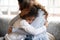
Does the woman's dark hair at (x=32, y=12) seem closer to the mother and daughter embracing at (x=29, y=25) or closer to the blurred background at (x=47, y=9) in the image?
the mother and daughter embracing at (x=29, y=25)

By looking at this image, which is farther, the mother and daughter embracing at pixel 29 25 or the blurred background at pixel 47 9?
the blurred background at pixel 47 9

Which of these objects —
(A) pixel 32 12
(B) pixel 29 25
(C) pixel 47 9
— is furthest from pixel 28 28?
(C) pixel 47 9

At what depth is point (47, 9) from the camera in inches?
80.5

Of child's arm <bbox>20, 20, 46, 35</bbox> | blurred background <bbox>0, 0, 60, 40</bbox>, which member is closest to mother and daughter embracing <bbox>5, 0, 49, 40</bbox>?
child's arm <bbox>20, 20, 46, 35</bbox>

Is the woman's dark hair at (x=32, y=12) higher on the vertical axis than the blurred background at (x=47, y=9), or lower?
higher

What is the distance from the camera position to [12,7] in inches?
82.9

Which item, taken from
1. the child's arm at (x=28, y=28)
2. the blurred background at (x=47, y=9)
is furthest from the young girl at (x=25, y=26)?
the blurred background at (x=47, y=9)

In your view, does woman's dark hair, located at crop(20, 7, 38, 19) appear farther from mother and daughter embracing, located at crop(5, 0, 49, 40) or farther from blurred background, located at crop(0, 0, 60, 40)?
blurred background, located at crop(0, 0, 60, 40)

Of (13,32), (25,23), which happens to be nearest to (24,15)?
(25,23)

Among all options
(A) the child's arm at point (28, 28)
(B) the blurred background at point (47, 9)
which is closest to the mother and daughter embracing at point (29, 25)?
(A) the child's arm at point (28, 28)

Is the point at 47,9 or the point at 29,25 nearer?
the point at 29,25

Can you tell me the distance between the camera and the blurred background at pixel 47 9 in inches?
79.7

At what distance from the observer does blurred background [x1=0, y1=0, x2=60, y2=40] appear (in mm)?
2024

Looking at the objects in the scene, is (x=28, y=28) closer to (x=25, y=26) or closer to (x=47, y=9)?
(x=25, y=26)
